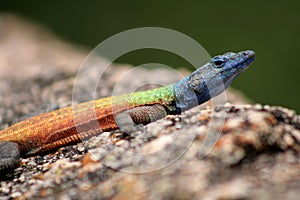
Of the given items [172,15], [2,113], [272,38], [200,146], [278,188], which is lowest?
[278,188]

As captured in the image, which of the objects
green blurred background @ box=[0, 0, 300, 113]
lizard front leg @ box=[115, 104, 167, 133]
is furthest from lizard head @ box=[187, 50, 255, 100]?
green blurred background @ box=[0, 0, 300, 113]

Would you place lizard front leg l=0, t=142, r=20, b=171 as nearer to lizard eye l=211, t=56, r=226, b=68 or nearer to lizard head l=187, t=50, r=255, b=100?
lizard head l=187, t=50, r=255, b=100

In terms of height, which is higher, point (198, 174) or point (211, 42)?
point (211, 42)

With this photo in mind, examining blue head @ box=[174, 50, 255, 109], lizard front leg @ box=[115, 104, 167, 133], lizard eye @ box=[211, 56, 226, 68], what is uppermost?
lizard eye @ box=[211, 56, 226, 68]

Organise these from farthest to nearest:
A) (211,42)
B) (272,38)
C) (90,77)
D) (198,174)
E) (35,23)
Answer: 1. (35,23)
2. (211,42)
3. (272,38)
4. (90,77)
5. (198,174)

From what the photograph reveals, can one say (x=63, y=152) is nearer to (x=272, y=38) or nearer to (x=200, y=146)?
(x=200, y=146)

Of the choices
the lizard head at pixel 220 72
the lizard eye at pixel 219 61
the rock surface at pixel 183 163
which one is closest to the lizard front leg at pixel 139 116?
the rock surface at pixel 183 163

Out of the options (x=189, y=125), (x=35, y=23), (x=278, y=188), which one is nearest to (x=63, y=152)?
(x=189, y=125)

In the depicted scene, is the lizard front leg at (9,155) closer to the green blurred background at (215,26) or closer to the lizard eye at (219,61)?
the lizard eye at (219,61)
